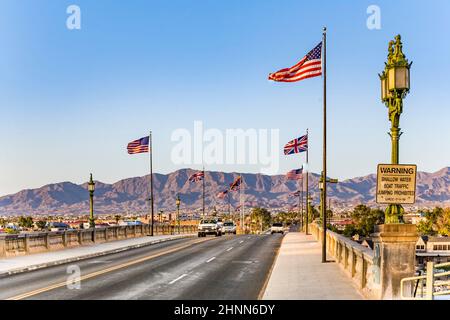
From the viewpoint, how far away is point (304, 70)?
25.7m

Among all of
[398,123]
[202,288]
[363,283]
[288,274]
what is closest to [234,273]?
[288,274]

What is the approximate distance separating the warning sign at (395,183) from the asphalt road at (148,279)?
509 centimetres

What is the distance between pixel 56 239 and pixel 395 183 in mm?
25851

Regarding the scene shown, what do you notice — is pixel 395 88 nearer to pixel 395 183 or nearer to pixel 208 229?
pixel 395 183

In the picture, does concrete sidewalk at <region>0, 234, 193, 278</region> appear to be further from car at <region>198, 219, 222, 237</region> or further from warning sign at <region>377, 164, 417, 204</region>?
car at <region>198, 219, 222, 237</region>

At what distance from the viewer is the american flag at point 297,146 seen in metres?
45.9

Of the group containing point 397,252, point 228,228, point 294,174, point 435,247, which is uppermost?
point 294,174

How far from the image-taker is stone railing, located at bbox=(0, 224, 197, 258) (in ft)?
97.0

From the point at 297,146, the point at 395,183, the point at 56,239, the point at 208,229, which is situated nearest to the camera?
the point at 395,183

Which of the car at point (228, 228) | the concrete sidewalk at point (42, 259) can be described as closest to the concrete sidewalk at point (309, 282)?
the concrete sidewalk at point (42, 259)

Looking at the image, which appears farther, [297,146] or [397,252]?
[297,146]

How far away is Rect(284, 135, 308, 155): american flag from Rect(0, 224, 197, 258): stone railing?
614 inches

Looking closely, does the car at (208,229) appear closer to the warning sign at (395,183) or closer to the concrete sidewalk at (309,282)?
the concrete sidewalk at (309,282)

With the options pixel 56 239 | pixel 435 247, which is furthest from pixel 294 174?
pixel 435 247
